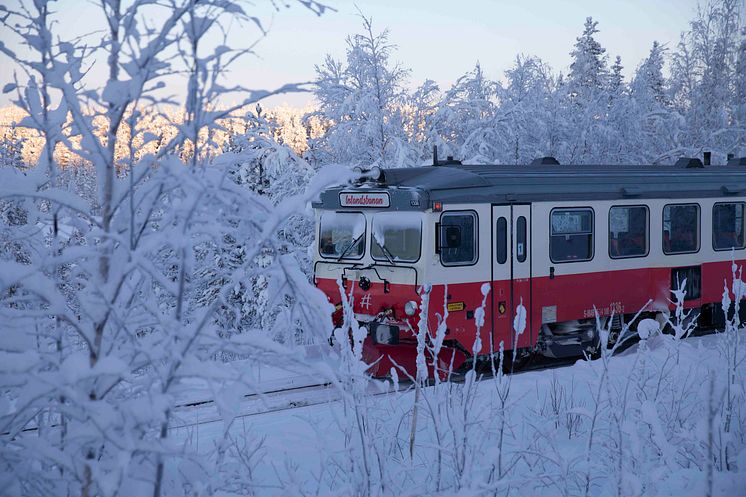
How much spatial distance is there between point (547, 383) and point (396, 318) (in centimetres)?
227

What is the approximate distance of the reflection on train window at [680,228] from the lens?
11.7m

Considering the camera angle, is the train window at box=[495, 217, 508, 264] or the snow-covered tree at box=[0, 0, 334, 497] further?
the train window at box=[495, 217, 508, 264]

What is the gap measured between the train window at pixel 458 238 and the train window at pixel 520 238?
678mm

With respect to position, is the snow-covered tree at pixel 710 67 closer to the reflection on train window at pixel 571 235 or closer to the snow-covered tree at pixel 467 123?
the snow-covered tree at pixel 467 123

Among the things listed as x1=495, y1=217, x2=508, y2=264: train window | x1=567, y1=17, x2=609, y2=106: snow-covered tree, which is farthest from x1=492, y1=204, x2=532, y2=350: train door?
x1=567, y1=17, x2=609, y2=106: snow-covered tree

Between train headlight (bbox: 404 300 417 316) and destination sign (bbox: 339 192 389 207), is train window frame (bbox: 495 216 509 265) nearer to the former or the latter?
train headlight (bbox: 404 300 417 316)

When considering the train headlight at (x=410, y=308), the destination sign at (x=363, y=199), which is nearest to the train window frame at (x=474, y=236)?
the train headlight at (x=410, y=308)

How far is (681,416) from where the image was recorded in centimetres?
592

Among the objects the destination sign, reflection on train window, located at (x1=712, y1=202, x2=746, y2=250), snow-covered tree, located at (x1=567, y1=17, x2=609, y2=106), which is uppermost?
snow-covered tree, located at (x1=567, y1=17, x2=609, y2=106)

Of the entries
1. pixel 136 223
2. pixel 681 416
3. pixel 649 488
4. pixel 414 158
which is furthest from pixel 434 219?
pixel 414 158

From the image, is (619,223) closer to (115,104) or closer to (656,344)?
(656,344)

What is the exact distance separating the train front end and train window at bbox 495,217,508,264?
1.05m

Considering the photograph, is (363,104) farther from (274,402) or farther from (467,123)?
(274,402)

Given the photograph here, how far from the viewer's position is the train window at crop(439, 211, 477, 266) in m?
9.38
